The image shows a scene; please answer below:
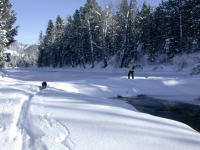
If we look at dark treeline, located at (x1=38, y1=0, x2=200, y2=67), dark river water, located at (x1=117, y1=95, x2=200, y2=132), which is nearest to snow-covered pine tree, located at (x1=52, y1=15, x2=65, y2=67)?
dark treeline, located at (x1=38, y1=0, x2=200, y2=67)

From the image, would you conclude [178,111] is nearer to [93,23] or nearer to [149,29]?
[149,29]

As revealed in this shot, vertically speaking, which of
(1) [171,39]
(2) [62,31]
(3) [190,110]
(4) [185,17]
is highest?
(2) [62,31]

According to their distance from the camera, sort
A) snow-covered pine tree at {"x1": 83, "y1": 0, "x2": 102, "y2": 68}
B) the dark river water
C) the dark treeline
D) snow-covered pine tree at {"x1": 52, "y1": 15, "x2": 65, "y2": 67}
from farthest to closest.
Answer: snow-covered pine tree at {"x1": 52, "y1": 15, "x2": 65, "y2": 67} → snow-covered pine tree at {"x1": 83, "y1": 0, "x2": 102, "y2": 68} → the dark treeline → the dark river water

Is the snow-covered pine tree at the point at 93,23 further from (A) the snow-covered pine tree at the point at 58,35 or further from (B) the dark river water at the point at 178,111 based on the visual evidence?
(B) the dark river water at the point at 178,111

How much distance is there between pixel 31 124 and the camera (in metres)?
3.74

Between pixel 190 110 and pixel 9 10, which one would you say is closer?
pixel 190 110

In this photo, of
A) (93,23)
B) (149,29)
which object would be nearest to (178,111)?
(149,29)

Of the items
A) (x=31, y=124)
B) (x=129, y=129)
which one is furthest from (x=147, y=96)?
(x=31, y=124)

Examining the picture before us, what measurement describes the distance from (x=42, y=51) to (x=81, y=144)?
67.8 metres

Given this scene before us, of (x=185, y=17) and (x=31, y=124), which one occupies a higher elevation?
(x=185, y=17)

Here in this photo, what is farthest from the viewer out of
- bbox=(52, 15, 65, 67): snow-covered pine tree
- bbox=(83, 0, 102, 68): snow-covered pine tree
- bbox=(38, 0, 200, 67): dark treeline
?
bbox=(52, 15, 65, 67): snow-covered pine tree

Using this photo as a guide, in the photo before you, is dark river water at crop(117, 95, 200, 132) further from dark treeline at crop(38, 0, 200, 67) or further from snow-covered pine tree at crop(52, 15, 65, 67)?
snow-covered pine tree at crop(52, 15, 65, 67)

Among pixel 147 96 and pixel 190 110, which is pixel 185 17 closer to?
pixel 147 96

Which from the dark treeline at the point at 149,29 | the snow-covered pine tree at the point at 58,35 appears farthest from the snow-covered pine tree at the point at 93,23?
the snow-covered pine tree at the point at 58,35
